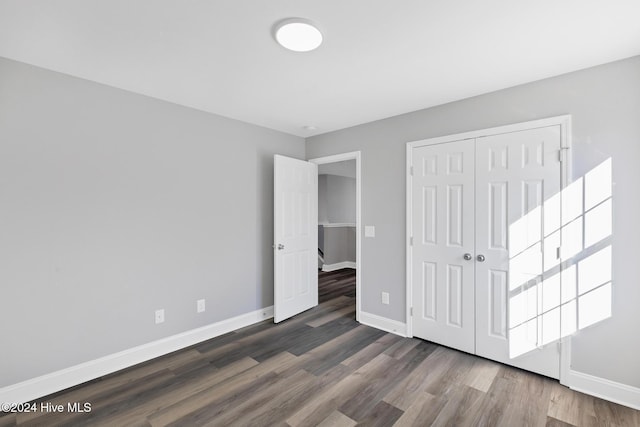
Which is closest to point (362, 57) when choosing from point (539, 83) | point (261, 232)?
point (539, 83)

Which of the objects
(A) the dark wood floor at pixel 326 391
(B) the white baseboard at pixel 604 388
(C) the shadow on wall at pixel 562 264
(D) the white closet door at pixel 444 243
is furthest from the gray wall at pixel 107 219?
(B) the white baseboard at pixel 604 388

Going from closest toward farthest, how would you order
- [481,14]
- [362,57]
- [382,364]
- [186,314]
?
1. [481,14]
2. [362,57]
3. [382,364]
4. [186,314]

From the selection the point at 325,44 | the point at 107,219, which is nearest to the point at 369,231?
the point at 325,44

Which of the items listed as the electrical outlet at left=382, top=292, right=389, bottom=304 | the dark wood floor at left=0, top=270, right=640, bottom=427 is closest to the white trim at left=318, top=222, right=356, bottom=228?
the electrical outlet at left=382, top=292, right=389, bottom=304

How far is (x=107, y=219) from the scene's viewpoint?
7.92 ft

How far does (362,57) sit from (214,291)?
2672 mm

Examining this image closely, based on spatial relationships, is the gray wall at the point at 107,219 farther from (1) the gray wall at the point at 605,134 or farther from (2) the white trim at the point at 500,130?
(1) the gray wall at the point at 605,134

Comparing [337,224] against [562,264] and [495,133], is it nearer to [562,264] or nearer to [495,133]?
[495,133]

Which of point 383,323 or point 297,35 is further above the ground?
point 297,35

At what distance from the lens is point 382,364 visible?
8.37 feet

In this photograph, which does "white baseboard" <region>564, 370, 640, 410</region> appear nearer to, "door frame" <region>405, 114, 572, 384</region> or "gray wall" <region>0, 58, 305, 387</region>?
"door frame" <region>405, 114, 572, 384</region>

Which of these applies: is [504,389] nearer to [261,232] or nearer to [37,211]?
[261,232]

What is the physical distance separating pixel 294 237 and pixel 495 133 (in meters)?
2.44

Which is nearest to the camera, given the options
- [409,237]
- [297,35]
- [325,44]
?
[297,35]
